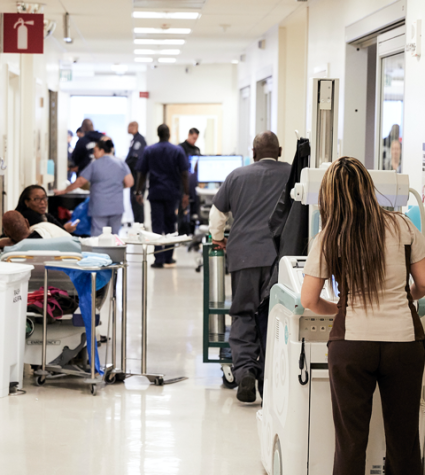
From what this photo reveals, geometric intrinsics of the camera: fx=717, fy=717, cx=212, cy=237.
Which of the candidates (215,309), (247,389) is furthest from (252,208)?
(247,389)

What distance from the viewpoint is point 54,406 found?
13.2 ft

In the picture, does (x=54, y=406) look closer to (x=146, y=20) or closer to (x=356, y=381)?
(x=356, y=381)

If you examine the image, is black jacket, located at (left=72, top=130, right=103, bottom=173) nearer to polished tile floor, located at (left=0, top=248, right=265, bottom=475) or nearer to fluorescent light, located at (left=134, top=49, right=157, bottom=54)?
fluorescent light, located at (left=134, top=49, right=157, bottom=54)

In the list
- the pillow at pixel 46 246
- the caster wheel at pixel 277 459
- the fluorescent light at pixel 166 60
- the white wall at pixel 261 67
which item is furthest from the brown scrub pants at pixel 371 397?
the fluorescent light at pixel 166 60

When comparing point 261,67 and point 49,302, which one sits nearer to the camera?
point 49,302

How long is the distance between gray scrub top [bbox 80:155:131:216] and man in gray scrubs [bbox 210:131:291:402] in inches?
166

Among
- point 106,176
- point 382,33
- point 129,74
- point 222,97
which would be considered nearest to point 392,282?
point 382,33

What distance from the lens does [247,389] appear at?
13.2 feet

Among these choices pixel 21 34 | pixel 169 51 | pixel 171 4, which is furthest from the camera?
pixel 169 51

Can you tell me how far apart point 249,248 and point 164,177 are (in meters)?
4.89

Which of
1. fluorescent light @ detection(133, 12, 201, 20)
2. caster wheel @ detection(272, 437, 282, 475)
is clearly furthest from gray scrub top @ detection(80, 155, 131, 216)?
caster wheel @ detection(272, 437, 282, 475)

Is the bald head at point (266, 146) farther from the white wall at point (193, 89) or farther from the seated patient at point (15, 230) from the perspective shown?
the white wall at point (193, 89)

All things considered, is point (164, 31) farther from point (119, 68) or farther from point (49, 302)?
point (119, 68)

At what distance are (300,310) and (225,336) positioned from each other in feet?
6.88
